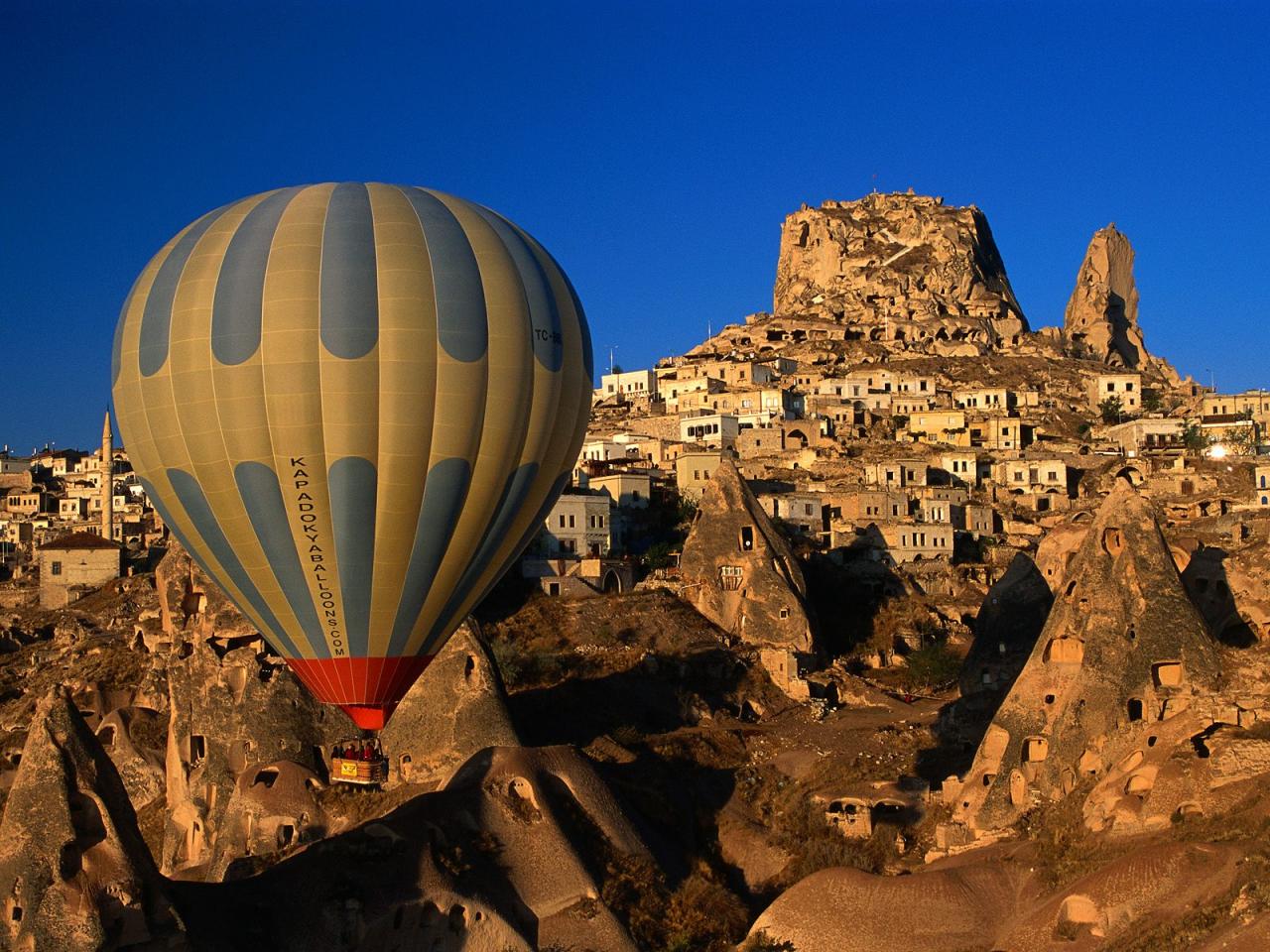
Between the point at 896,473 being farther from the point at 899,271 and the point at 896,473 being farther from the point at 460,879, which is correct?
the point at 899,271

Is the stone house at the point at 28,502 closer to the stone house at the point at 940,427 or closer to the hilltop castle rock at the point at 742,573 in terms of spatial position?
the stone house at the point at 940,427

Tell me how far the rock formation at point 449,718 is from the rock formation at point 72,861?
8783 millimetres

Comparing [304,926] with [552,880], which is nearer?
[304,926]

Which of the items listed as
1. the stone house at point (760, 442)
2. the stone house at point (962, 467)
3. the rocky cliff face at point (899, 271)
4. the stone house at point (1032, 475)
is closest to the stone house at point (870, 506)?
the stone house at point (1032, 475)

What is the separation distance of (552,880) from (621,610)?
2009cm

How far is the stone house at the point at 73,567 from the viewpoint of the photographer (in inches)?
2645

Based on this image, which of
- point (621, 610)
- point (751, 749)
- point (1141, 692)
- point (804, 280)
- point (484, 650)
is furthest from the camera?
point (804, 280)

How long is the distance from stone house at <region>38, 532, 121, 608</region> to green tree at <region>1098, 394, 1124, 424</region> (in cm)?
4957

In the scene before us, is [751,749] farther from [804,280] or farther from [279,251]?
[804,280]

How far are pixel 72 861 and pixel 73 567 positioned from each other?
130 ft

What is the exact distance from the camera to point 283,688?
138ft

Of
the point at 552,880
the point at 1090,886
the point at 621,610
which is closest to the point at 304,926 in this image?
the point at 552,880

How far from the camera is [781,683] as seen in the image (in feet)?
166

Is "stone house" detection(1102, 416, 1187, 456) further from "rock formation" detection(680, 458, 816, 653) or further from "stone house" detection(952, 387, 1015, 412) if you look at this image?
"rock formation" detection(680, 458, 816, 653)
